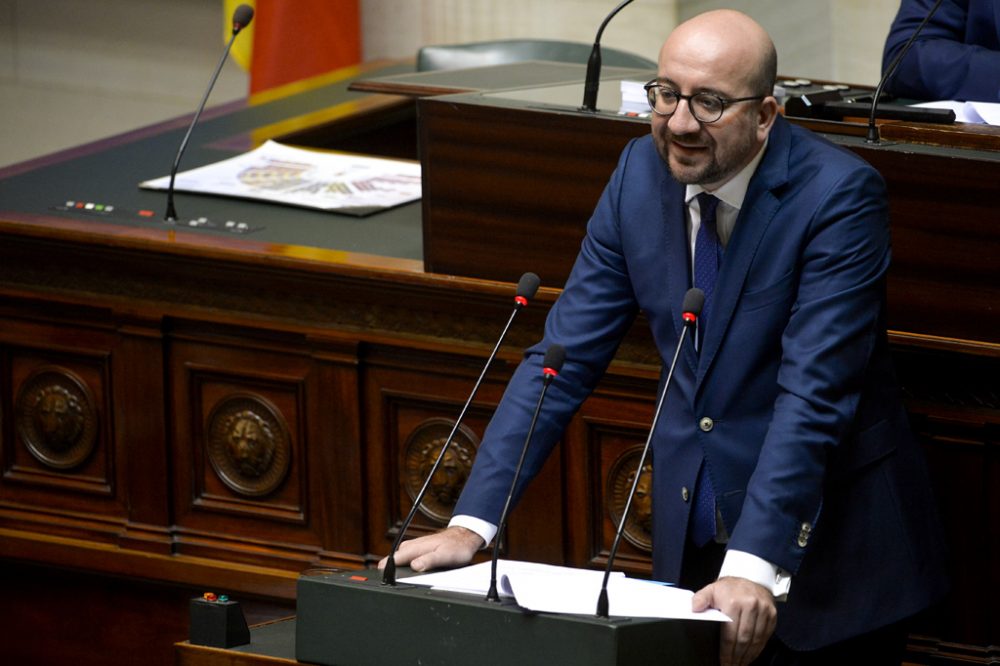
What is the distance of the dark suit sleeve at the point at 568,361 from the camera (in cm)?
252

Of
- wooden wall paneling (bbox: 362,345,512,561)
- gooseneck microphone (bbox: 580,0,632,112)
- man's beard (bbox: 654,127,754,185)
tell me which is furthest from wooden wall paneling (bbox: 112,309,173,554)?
man's beard (bbox: 654,127,754,185)

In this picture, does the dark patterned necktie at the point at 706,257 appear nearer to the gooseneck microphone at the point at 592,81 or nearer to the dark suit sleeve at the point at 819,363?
the dark suit sleeve at the point at 819,363

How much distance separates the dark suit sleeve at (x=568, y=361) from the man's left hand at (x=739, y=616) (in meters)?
0.42

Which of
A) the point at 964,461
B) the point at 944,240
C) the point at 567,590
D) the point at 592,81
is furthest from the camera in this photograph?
the point at 592,81

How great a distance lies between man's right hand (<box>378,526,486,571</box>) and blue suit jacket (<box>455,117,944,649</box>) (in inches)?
2.4

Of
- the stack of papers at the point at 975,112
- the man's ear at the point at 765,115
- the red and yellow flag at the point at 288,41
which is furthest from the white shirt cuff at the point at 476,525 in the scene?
the red and yellow flag at the point at 288,41

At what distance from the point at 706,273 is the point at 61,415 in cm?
194

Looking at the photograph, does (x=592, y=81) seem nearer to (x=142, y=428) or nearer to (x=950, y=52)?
(x=950, y=52)

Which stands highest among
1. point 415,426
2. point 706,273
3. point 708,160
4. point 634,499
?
point 708,160

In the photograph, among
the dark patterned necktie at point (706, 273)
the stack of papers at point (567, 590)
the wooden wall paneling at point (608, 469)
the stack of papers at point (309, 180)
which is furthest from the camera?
the stack of papers at point (309, 180)

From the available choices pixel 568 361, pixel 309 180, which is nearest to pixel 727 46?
pixel 568 361

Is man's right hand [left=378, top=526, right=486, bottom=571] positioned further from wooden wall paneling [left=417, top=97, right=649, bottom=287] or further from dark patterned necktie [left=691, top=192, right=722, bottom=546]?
wooden wall paneling [left=417, top=97, right=649, bottom=287]

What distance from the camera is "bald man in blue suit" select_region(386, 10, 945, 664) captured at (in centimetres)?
229

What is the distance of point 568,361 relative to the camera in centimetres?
259
